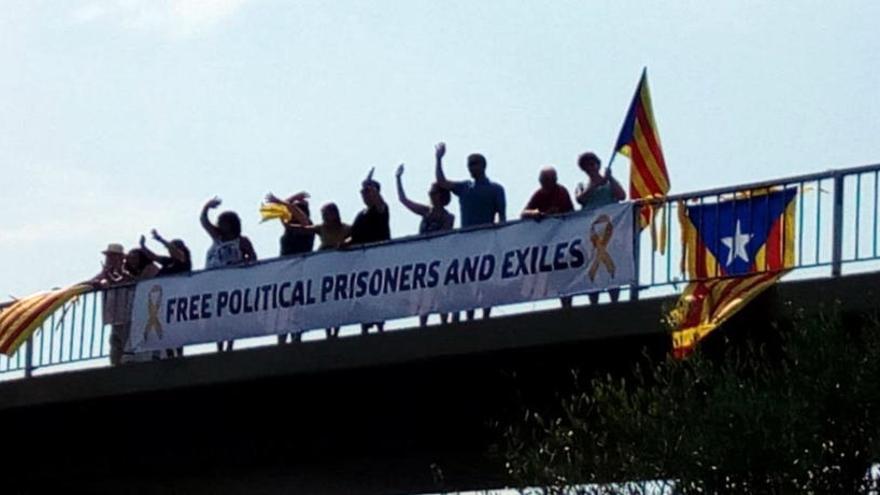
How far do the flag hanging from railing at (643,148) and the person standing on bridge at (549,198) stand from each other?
60 centimetres

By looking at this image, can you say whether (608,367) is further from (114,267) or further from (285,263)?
(114,267)

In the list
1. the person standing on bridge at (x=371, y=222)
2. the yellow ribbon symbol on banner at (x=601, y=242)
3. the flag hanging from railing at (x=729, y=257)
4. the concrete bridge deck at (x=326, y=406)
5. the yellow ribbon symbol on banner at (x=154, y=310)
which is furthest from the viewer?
Result: the yellow ribbon symbol on banner at (x=154, y=310)

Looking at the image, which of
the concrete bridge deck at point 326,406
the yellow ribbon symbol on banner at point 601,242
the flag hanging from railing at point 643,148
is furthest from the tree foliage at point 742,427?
the flag hanging from railing at point 643,148

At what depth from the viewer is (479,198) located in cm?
2623

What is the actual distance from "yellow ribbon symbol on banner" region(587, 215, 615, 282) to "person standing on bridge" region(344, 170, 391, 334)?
A: 9.49 ft

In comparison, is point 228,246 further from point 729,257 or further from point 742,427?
point 742,427

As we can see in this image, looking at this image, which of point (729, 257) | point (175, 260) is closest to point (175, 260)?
point (175, 260)

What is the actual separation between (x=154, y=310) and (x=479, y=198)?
440cm

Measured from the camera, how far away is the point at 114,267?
3058cm

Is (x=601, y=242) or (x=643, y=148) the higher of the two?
(x=643, y=148)

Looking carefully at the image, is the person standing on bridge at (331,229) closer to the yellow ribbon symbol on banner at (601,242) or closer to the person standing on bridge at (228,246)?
the person standing on bridge at (228,246)

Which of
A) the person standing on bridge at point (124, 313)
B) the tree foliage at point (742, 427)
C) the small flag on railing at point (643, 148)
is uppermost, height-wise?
the small flag on railing at point (643, 148)

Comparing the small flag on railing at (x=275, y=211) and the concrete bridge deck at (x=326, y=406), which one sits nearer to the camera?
the concrete bridge deck at (x=326, y=406)

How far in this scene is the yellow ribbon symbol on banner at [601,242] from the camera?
24547 millimetres
